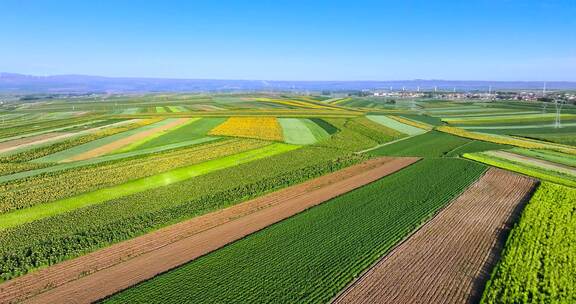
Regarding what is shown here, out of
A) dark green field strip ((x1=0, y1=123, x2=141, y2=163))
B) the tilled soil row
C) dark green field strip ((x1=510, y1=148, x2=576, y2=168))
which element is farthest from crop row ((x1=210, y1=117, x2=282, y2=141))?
the tilled soil row

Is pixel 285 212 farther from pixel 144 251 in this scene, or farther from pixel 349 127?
pixel 349 127

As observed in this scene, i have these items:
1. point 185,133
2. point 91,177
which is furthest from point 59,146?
point 91,177

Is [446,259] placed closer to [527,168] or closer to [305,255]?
[305,255]

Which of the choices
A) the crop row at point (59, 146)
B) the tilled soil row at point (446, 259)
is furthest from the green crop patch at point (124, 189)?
the tilled soil row at point (446, 259)

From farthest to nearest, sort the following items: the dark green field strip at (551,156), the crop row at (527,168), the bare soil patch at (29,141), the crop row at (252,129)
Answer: the crop row at (252,129), the bare soil patch at (29,141), the dark green field strip at (551,156), the crop row at (527,168)

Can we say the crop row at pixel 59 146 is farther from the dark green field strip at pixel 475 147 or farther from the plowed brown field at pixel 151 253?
the dark green field strip at pixel 475 147

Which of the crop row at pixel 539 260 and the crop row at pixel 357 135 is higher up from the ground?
the crop row at pixel 357 135

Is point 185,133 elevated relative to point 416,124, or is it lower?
lower

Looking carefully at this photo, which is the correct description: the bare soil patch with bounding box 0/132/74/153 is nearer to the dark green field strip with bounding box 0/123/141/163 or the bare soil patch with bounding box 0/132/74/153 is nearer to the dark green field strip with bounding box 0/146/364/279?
the dark green field strip with bounding box 0/123/141/163
